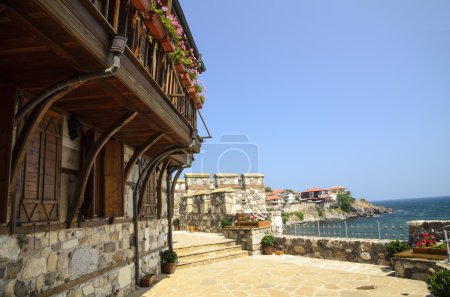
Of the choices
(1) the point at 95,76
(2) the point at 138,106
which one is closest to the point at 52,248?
(2) the point at 138,106

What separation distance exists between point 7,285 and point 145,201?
515cm

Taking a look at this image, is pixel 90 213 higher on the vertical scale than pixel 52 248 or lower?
higher

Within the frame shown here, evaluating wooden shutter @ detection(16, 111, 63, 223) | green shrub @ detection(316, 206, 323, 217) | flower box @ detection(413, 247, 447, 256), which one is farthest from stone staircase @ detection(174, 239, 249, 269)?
green shrub @ detection(316, 206, 323, 217)

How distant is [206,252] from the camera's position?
11672mm

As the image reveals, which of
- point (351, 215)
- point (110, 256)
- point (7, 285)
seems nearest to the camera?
point (7, 285)

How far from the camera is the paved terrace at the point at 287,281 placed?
698 centimetres

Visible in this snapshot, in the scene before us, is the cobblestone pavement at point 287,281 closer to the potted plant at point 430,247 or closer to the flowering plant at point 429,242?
the potted plant at point 430,247

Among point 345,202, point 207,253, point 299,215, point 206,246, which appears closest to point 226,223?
point 206,246

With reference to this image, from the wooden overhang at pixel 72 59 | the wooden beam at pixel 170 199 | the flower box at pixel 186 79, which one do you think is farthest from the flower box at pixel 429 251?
the wooden beam at pixel 170 199

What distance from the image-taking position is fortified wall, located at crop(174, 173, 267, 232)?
15.7 meters

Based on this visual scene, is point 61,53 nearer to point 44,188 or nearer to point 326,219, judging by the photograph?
point 44,188

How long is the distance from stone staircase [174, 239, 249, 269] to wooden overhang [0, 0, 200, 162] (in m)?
6.80

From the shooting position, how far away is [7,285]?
3738 millimetres

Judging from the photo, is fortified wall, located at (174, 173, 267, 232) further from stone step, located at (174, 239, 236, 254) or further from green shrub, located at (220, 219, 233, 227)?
stone step, located at (174, 239, 236, 254)
